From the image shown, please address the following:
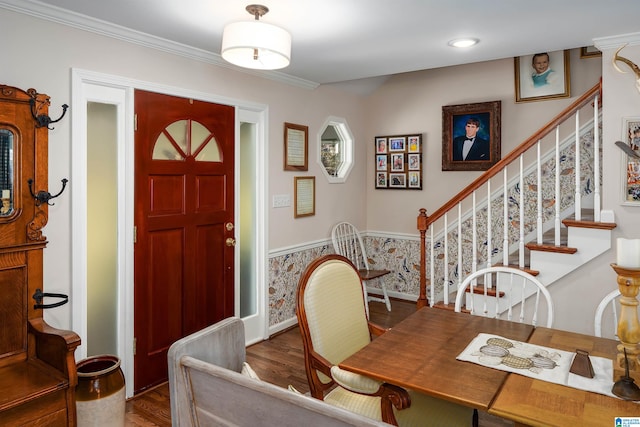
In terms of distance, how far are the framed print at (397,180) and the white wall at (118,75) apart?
89 centimetres

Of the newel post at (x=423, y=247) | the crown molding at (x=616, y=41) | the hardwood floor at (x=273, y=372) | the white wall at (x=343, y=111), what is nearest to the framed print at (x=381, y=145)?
the white wall at (x=343, y=111)

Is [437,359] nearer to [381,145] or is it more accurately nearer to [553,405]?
[553,405]

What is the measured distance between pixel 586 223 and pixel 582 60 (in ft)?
6.04

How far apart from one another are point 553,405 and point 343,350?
95 centimetres

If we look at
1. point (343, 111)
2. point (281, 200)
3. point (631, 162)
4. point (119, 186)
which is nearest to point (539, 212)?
point (631, 162)

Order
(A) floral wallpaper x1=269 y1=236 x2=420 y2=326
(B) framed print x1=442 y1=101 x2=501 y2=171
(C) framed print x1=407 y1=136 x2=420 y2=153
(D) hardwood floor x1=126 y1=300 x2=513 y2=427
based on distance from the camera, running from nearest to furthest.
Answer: (D) hardwood floor x1=126 y1=300 x2=513 y2=427 < (A) floral wallpaper x1=269 y1=236 x2=420 y2=326 < (B) framed print x1=442 y1=101 x2=501 y2=171 < (C) framed print x1=407 y1=136 x2=420 y2=153

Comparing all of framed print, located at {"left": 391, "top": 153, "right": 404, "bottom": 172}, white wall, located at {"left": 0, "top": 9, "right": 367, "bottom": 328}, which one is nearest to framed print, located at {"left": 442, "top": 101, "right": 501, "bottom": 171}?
framed print, located at {"left": 391, "top": 153, "right": 404, "bottom": 172}

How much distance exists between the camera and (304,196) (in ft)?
13.7

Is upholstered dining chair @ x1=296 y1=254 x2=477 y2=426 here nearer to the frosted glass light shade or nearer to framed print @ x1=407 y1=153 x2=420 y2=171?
the frosted glass light shade

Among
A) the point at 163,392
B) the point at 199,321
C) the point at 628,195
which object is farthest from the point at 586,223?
the point at 163,392

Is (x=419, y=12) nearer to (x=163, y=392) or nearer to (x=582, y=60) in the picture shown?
(x=582, y=60)

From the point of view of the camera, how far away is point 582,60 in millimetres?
3859

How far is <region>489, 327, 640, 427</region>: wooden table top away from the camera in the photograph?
1.20m

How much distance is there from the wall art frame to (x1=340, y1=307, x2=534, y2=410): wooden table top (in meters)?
1.44
